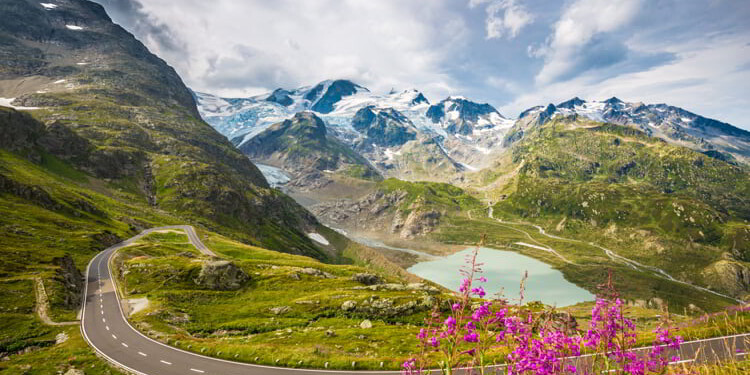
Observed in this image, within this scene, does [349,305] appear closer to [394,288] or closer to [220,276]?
[394,288]

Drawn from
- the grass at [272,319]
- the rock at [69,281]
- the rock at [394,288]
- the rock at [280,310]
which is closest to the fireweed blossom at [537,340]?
the grass at [272,319]

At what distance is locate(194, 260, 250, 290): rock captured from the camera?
2532 inches

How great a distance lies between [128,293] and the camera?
56969mm

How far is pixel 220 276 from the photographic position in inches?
2606

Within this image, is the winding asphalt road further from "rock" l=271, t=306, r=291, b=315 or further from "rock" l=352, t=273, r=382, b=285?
"rock" l=352, t=273, r=382, b=285

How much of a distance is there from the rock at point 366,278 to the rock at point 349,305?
25079 millimetres

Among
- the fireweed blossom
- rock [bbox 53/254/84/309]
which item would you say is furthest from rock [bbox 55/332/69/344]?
the fireweed blossom

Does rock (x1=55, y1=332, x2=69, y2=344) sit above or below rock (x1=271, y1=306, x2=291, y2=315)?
below

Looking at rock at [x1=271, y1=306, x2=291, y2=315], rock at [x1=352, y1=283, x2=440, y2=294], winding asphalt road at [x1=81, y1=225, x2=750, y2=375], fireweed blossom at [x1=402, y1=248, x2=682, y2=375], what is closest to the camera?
fireweed blossom at [x1=402, y1=248, x2=682, y2=375]

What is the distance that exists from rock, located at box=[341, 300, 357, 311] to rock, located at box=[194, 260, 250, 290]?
81.6 ft

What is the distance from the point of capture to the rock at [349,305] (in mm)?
58000

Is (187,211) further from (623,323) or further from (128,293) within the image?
(623,323)

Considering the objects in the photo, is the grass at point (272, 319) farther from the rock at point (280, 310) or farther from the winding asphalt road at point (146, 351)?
the winding asphalt road at point (146, 351)

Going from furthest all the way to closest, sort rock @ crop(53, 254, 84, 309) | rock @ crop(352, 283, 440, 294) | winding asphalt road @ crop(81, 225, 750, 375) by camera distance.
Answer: rock @ crop(352, 283, 440, 294) < rock @ crop(53, 254, 84, 309) < winding asphalt road @ crop(81, 225, 750, 375)
